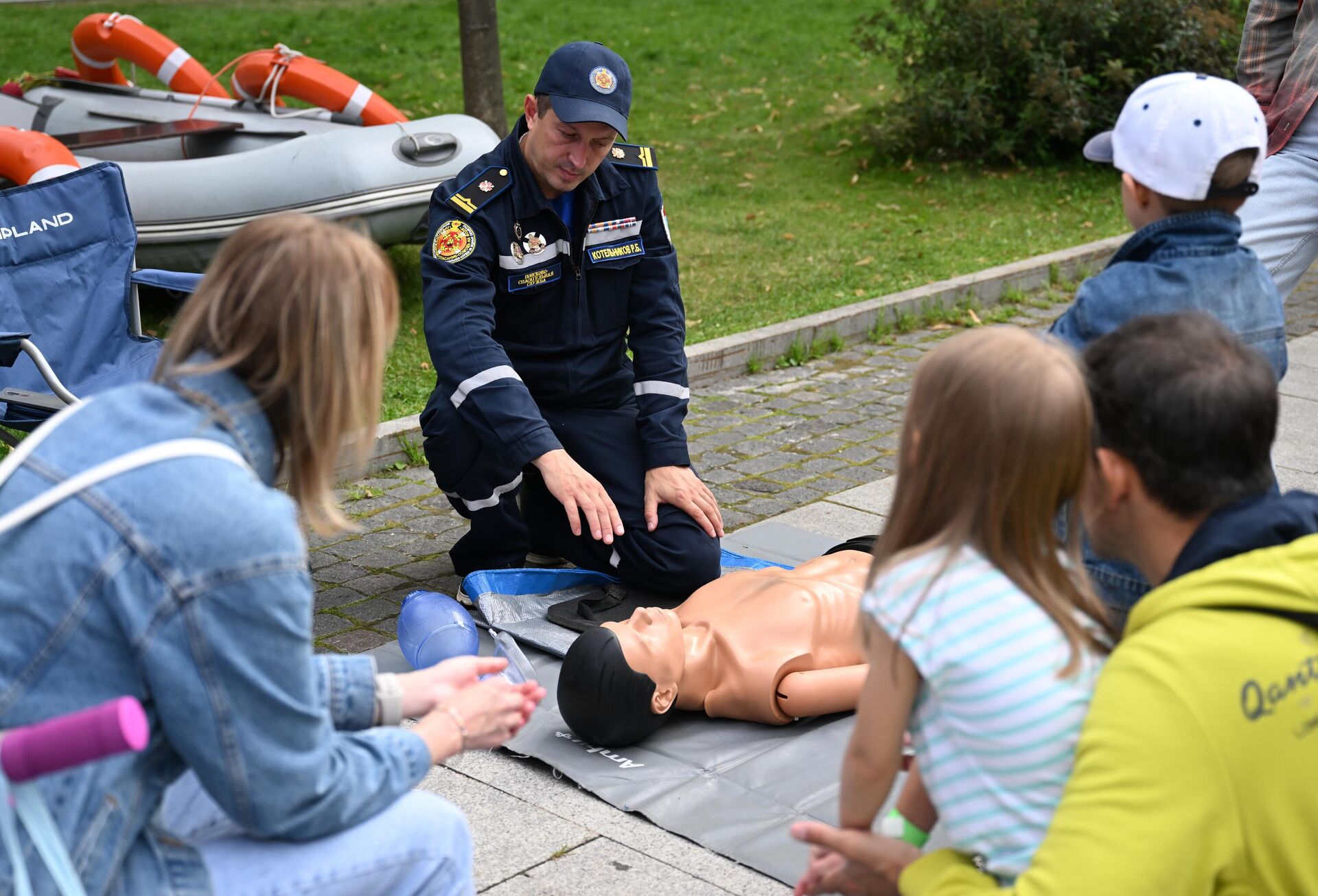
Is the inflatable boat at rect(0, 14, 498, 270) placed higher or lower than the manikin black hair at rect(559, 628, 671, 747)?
higher

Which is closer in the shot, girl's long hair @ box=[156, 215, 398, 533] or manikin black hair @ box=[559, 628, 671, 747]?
girl's long hair @ box=[156, 215, 398, 533]

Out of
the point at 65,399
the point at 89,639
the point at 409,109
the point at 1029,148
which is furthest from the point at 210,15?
the point at 89,639

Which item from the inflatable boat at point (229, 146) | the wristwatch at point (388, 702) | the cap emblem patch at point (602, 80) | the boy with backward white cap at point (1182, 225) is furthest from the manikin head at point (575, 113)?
the inflatable boat at point (229, 146)

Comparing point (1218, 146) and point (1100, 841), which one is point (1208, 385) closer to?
point (1100, 841)

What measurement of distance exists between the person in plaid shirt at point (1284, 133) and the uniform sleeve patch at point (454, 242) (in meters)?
2.19

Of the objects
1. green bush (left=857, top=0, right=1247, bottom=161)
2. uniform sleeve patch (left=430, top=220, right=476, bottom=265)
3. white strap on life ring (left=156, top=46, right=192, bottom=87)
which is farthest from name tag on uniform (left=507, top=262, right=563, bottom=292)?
green bush (left=857, top=0, right=1247, bottom=161)

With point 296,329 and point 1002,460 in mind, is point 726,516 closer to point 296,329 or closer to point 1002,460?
point 1002,460

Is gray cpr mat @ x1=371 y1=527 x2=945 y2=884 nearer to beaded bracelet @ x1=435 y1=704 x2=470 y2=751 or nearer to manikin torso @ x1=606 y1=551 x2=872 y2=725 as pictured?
manikin torso @ x1=606 y1=551 x2=872 y2=725

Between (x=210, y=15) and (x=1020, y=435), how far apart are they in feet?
53.2

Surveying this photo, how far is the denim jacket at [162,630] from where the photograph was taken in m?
1.60

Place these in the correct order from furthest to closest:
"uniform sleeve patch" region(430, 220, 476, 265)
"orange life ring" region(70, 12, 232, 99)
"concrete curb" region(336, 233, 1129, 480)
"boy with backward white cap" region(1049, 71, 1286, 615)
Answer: "orange life ring" region(70, 12, 232, 99) < "concrete curb" region(336, 233, 1129, 480) < "uniform sleeve patch" region(430, 220, 476, 265) < "boy with backward white cap" region(1049, 71, 1286, 615)

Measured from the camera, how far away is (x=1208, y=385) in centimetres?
179

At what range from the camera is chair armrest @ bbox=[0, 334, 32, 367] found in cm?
406

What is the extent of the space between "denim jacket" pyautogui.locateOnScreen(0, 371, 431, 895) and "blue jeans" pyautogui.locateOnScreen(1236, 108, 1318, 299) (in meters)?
3.19
